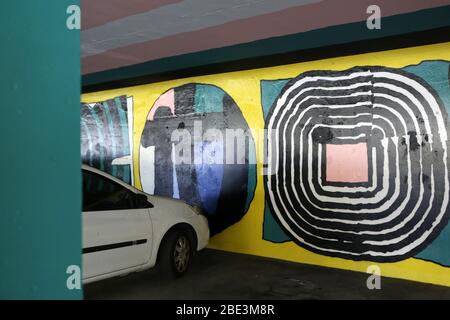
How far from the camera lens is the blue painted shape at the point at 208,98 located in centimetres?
776

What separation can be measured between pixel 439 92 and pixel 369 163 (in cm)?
132

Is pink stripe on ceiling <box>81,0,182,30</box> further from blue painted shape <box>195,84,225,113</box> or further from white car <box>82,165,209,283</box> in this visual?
blue painted shape <box>195,84,225,113</box>

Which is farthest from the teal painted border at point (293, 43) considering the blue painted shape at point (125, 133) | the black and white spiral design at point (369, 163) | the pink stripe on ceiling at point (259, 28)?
the blue painted shape at point (125, 133)

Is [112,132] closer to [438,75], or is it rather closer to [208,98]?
[208,98]

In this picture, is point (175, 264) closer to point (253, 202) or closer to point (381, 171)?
point (253, 202)

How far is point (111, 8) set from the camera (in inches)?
204

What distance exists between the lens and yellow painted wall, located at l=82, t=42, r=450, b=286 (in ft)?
18.5

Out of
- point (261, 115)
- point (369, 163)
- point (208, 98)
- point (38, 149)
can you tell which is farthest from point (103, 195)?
point (38, 149)

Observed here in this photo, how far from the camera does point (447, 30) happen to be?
5117 millimetres

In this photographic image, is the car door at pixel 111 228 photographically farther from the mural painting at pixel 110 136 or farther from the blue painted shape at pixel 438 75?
the blue painted shape at pixel 438 75

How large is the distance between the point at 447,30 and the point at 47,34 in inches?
199

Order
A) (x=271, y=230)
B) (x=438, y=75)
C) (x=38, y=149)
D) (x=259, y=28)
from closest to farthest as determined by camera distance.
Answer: (x=38, y=149)
(x=438, y=75)
(x=259, y=28)
(x=271, y=230)
